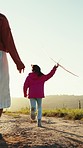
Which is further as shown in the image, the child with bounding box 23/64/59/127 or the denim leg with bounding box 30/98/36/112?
the denim leg with bounding box 30/98/36/112

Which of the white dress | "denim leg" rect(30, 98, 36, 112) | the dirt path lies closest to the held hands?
the white dress

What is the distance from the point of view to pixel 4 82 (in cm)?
748

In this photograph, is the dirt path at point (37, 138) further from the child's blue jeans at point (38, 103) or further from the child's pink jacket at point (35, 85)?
the child's pink jacket at point (35, 85)

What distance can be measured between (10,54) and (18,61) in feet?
0.65

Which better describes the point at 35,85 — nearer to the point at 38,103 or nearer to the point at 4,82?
the point at 38,103

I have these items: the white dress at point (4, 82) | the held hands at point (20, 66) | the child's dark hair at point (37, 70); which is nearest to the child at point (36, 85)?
the child's dark hair at point (37, 70)

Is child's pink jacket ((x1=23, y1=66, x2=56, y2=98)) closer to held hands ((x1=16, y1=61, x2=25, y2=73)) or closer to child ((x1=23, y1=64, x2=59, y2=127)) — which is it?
child ((x1=23, y1=64, x2=59, y2=127))

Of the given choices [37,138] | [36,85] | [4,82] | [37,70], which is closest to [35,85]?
[36,85]

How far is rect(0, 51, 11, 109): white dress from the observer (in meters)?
7.41

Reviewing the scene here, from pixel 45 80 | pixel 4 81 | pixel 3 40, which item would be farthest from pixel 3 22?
pixel 45 80

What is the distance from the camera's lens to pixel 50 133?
9.10 metres

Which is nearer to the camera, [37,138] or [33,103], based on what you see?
[37,138]

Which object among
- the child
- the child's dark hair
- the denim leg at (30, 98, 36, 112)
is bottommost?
the denim leg at (30, 98, 36, 112)

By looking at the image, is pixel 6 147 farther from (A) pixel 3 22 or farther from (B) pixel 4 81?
(A) pixel 3 22
